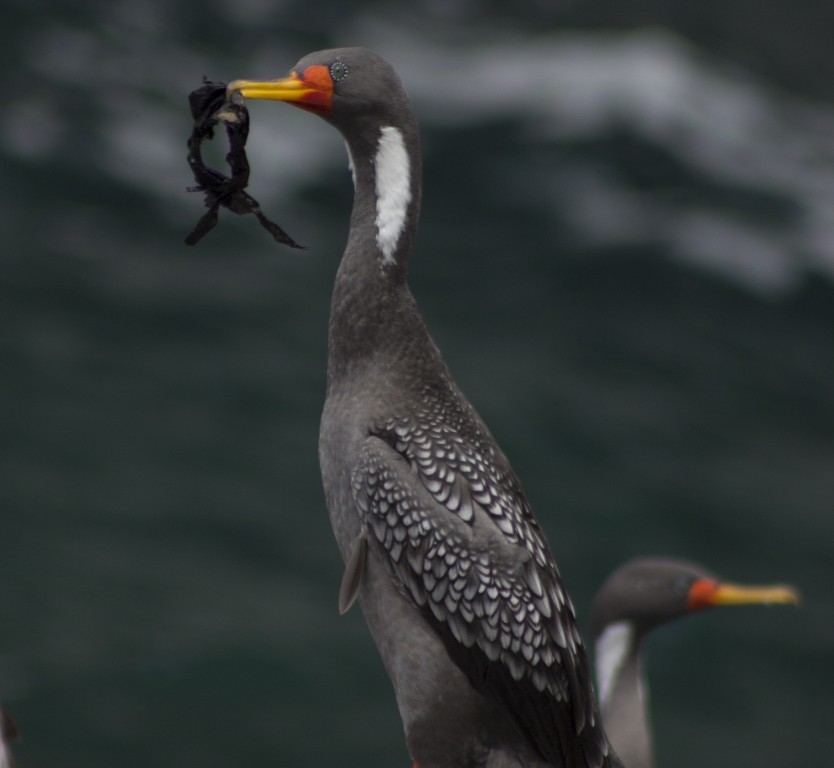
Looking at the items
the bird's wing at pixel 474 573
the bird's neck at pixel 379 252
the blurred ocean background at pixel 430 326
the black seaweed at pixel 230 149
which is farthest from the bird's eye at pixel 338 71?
the blurred ocean background at pixel 430 326

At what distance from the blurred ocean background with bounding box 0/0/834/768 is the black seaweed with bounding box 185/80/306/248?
10307 millimetres

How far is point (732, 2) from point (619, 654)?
553 inches

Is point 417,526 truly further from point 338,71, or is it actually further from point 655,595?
point 655,595

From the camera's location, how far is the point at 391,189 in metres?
5.15

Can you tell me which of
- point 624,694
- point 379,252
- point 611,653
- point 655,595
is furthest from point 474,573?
point 655,595

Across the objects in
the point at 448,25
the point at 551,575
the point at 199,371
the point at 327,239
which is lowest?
the point at 199,371

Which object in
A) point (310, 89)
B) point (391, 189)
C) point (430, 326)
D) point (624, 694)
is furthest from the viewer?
point (430, 326)

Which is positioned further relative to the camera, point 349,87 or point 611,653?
point 611,653

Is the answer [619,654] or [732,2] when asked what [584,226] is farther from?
[619,654]

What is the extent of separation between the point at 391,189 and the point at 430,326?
12.7 m

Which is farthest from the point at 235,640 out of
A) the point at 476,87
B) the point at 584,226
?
the point at 476,87

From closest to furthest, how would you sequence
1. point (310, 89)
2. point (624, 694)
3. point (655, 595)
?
point (310, 89) → point (624, 694) → point (655, 595)

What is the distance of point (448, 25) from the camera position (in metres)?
20.4

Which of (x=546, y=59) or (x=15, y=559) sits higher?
(x=546, y=59)
